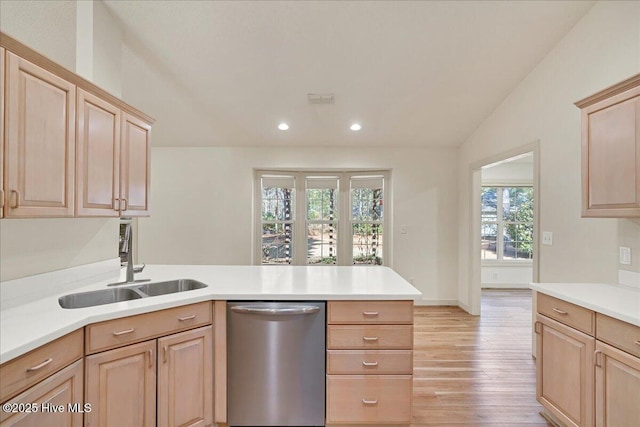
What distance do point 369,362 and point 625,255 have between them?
78.1 inches

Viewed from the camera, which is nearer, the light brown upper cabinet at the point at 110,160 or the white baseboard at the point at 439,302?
the light brown upper cabinet at the point at 110,160

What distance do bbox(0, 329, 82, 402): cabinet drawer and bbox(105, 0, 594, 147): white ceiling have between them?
7.88ft

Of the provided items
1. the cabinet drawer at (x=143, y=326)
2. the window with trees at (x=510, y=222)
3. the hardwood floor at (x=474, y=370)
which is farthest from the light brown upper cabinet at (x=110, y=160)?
the window with trees at (x=510, y=222)

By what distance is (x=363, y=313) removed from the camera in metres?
1.83

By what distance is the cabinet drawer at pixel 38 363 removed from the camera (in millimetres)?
1063

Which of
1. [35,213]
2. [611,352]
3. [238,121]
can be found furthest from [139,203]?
[611,352]

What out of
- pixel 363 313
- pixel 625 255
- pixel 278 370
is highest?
pixel 625 255

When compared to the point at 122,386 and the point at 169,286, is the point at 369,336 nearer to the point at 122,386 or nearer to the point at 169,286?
the point at 122,386

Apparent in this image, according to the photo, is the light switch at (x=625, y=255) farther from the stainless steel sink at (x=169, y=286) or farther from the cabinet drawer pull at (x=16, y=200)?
the cabinet drawer pull at (x=16, y=200)

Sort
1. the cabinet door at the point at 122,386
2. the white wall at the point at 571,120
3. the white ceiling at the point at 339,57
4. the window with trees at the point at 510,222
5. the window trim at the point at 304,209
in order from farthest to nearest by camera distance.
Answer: the window with trees at the point at 510,222
the window trim at the point at 304,209
the white ceiling at the point at 339,57
the white wall at the point at 571,120
the cabinet door at the point at 122,386

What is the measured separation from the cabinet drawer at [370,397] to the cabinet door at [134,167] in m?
1.72

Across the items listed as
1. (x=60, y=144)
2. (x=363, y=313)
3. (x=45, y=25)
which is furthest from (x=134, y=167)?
(x=363, y=313)

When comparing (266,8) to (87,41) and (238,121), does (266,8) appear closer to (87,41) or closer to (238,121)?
(87,41)

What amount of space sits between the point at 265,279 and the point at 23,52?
1746 mm
